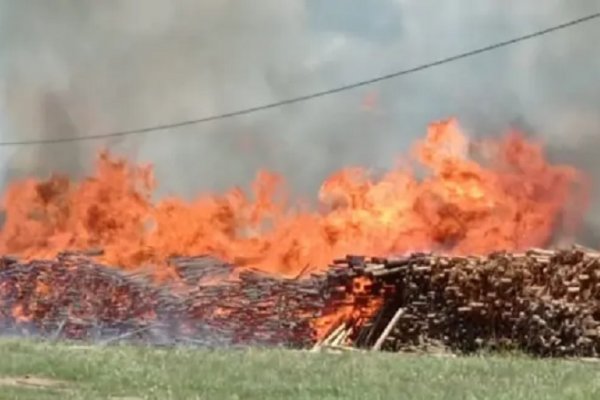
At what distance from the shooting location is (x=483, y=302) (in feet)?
63.4

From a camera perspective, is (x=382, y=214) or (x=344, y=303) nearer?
(x=344, y=303)

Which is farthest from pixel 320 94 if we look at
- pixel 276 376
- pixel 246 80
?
pixel 276 376

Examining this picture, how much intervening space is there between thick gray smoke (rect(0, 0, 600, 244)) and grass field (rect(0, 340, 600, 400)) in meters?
7.11

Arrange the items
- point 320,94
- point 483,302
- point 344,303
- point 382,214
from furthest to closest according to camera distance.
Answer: point 320,94, point 382,214, point 344,303, point 483,302

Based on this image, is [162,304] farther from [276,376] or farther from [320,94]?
[276,376]

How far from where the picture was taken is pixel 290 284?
2064 centimetres

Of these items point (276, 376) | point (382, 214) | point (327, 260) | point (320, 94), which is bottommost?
point (327, 260)

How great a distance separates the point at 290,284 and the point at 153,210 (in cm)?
473

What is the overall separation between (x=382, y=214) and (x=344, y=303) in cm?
250

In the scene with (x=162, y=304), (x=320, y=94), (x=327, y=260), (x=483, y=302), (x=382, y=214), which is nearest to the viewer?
(x=483, y=302)

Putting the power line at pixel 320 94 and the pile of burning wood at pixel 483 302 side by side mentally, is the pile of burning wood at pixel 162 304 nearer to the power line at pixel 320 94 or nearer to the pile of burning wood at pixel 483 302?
the pile of burning wood at pixel 483 302

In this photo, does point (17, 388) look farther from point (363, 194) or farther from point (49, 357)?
point (363, 194)

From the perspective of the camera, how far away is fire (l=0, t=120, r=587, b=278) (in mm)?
22281

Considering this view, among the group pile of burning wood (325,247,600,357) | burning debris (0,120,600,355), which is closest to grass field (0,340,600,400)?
pile of burning wood (325,247,600,357)
